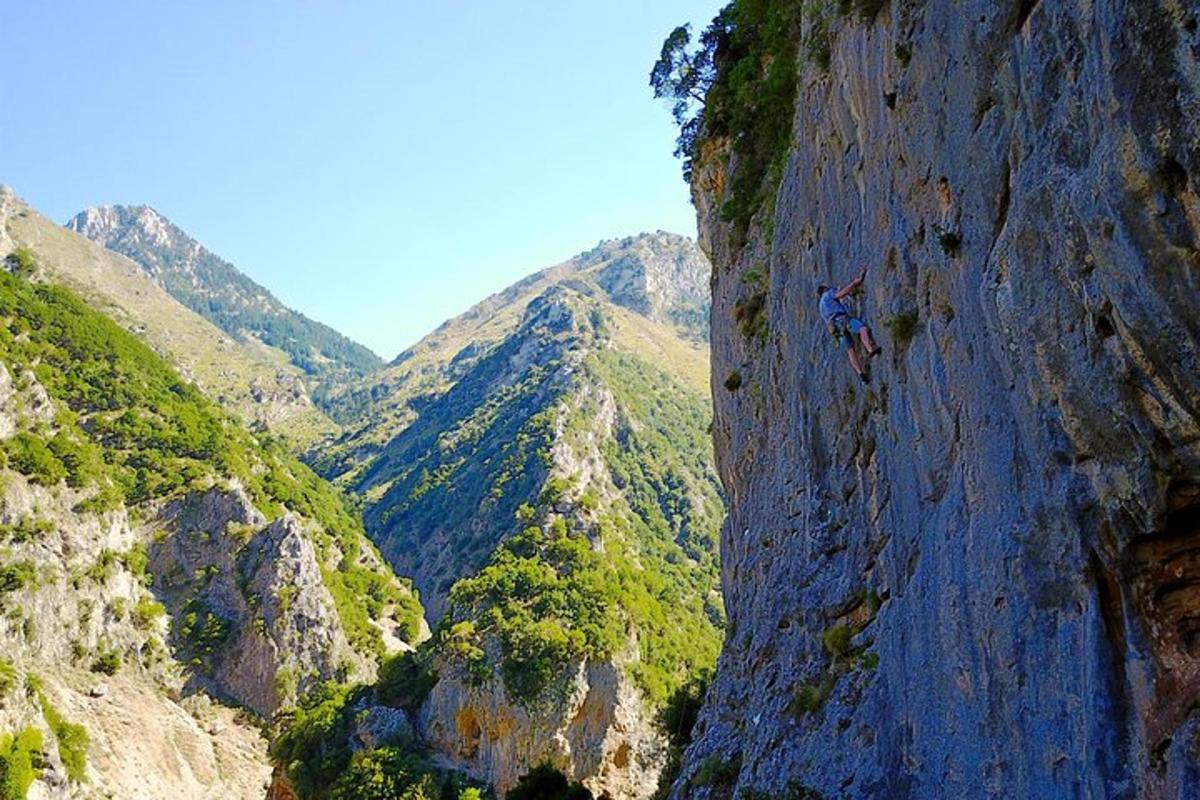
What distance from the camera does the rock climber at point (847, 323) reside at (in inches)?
626

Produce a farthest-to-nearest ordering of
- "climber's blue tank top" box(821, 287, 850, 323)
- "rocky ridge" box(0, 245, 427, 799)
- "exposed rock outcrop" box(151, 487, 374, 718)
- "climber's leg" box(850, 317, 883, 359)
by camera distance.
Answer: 1. "exposed rock outcrop" box(151, 487, 374, 718)
2. "rocky ridge" box(0, 245, 427, 799)
3. "climber's blue tank top" box(821, 287, 850, 323)
4. "climber's leg" box(850, 317, 883, 359)

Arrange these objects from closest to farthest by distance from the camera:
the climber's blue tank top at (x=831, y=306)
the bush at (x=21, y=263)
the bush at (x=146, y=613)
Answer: the climber's blue tank top at (x=831, y=306), the bush at (x=146, y=613), the bush at (x=21, y=263)

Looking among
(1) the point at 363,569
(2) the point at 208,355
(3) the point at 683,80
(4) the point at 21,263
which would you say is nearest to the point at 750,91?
(3) the point at 683,80

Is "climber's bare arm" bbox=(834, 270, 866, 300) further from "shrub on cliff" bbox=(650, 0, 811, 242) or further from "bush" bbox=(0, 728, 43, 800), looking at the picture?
"bush" bbox=(0, 728, 43, 800)

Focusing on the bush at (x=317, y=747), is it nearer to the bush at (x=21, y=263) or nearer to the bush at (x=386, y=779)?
the bush at (x=386, y=779)

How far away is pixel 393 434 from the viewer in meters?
172

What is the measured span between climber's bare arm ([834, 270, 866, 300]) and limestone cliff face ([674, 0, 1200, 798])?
1.33 feet

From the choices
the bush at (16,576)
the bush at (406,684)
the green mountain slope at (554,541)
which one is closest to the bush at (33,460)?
the bush at (16,576)

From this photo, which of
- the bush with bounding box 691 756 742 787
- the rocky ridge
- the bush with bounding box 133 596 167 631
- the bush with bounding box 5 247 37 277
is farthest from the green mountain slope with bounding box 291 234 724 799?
the bush with bounding box 5 247 37 277

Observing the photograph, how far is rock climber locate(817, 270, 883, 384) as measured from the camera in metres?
15.9

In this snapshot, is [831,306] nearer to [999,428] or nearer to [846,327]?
[846,327]

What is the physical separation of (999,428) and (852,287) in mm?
5818

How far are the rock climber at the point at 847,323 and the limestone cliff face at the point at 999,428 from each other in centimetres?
37

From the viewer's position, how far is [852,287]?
16156mm
